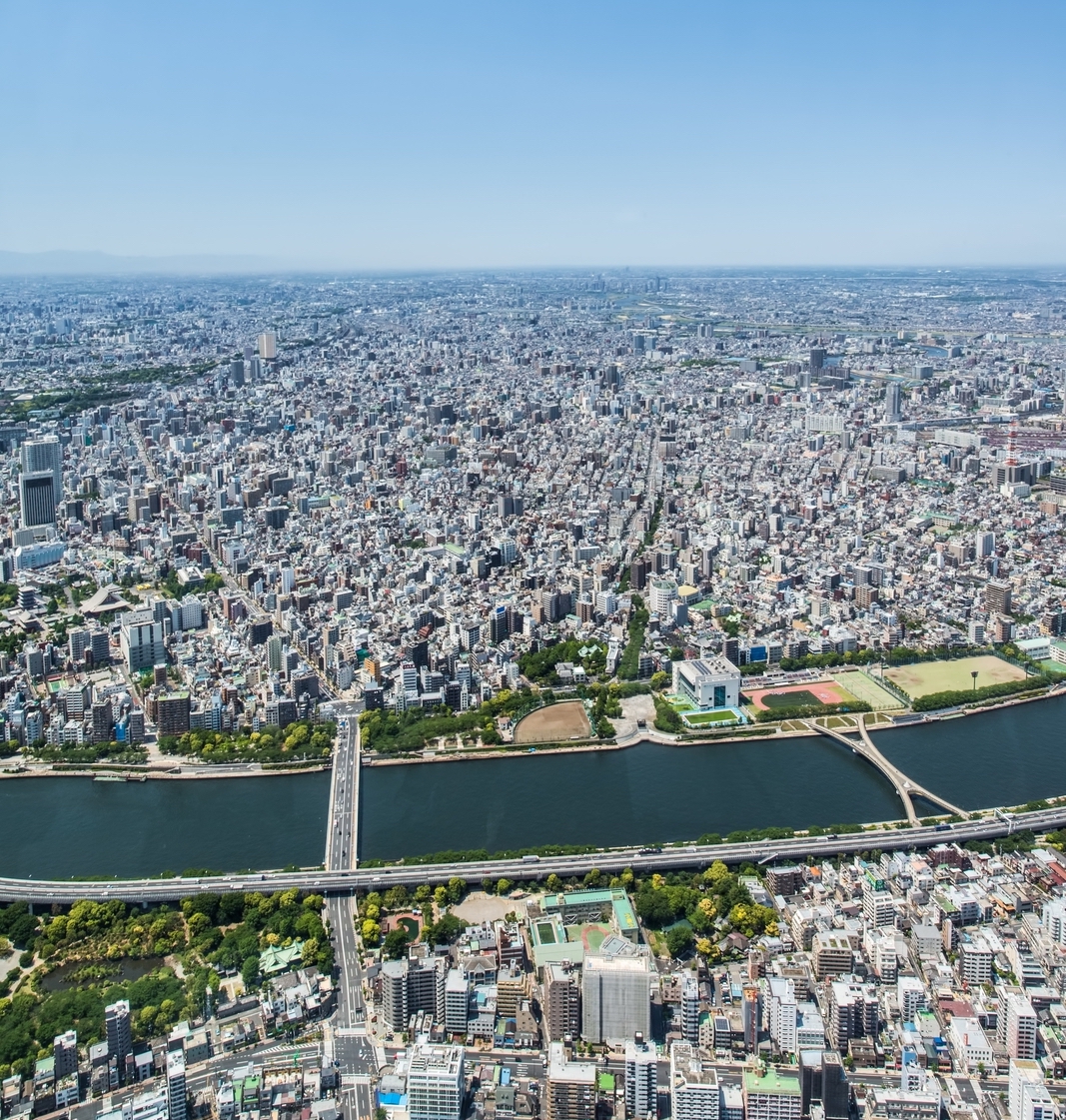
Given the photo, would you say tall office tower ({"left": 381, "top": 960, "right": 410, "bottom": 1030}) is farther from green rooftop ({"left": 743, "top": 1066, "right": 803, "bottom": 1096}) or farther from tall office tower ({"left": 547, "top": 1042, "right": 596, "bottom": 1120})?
green rooftop ({"left": 743, "top": 1066, "right": 803, "bottom": 1096})

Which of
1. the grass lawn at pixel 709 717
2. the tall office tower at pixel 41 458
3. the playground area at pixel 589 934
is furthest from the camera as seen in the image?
the tall office tower at pixel 41 458

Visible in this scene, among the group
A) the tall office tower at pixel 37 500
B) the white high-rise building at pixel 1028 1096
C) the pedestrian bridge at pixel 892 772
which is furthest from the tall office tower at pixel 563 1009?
the tall office tower at pixel 37 500

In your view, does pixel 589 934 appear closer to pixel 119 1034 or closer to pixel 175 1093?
pixel 175 1093

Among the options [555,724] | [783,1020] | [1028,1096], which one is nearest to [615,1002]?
[783,1020]

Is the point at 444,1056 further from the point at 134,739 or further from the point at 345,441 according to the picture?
the point at 345,441

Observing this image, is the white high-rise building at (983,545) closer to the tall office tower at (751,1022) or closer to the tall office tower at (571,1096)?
the tall office tower at (751,1022)
